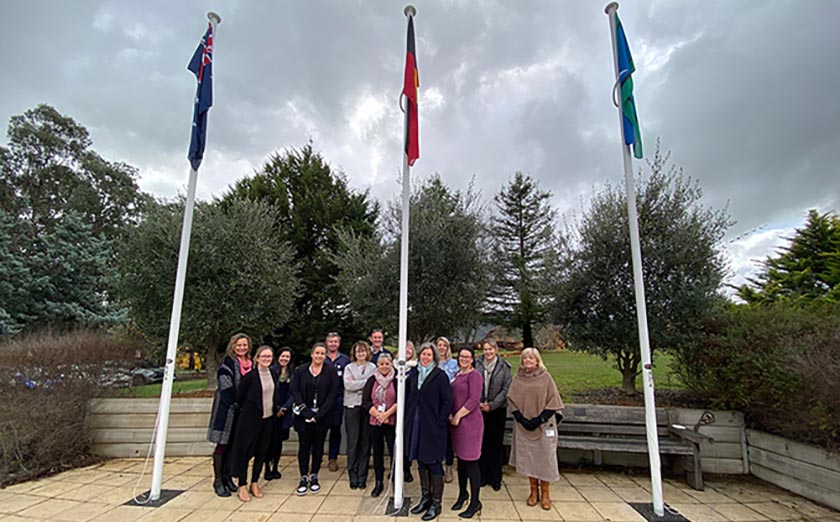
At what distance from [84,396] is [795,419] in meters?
9.31

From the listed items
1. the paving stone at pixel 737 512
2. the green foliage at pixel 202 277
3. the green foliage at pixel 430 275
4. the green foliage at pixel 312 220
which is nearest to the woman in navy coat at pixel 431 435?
the paving stone at pixel 737 512

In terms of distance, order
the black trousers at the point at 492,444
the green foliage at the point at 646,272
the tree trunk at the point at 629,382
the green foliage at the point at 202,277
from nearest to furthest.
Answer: the black trousers at the point at 492,444
the green foliage at the point at 646,272
the tree trunk at the point at 629,382
the green foliage at the point at 202,277

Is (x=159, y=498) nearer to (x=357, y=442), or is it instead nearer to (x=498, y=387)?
(x=357, y=442)

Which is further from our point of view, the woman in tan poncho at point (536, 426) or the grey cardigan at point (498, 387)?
the grey cardigan at point (498, 387)

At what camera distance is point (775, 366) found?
4258 mm

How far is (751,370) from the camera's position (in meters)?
4.55

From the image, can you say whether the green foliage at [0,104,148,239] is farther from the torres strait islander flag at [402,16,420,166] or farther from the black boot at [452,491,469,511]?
the black boot at [452,491,469,511]

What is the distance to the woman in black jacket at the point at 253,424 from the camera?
12.9ft

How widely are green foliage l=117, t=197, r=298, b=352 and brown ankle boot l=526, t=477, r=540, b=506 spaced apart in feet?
18.1

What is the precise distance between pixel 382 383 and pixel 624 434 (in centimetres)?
332

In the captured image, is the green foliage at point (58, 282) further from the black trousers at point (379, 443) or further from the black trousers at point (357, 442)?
the black trousers at point (379, 443)

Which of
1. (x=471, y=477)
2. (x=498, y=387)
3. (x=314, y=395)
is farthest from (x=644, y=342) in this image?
(x=314, y=395)

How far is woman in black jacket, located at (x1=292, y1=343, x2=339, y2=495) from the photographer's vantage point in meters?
4.20

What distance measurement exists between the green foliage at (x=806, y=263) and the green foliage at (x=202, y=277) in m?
17.2
